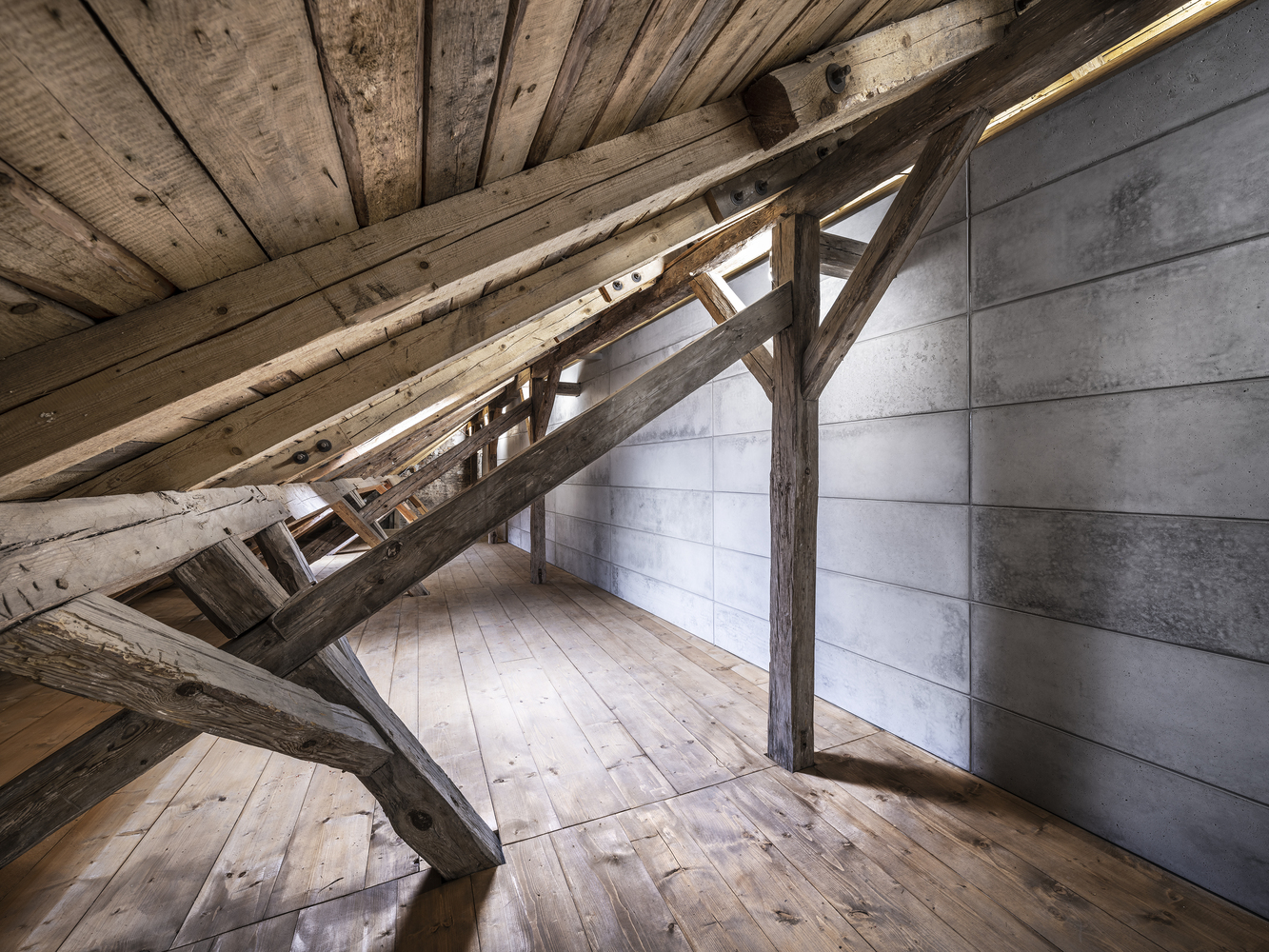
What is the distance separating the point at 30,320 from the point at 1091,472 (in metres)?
2.76

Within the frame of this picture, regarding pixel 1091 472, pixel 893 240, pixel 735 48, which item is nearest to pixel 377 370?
pixel 735 48

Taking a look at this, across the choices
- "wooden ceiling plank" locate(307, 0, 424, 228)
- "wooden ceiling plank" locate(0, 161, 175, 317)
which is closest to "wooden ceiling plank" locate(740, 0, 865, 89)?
"wooden ceiling plank" locate(307, 0, 424, 228)

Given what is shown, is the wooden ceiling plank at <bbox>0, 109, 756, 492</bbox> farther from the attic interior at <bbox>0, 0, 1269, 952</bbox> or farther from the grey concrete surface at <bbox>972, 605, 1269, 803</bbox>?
the grey concrete surface at <bbox>972, 605, 1269, 803</bbox>

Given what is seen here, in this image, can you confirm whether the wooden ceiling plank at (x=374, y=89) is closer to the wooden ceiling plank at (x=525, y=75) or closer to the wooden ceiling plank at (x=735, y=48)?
the wooden ceiling plank at (x=525, y=75)

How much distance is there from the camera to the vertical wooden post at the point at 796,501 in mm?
2436

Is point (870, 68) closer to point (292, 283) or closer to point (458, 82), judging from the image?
point (458, 82)

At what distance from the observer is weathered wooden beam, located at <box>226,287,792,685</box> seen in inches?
58.3

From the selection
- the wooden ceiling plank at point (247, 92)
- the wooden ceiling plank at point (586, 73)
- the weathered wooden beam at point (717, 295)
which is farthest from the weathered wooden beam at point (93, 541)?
the weathered wooden beam at point (717, 295)

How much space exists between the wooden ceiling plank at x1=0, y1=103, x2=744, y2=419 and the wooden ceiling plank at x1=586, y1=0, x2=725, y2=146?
0.06 m

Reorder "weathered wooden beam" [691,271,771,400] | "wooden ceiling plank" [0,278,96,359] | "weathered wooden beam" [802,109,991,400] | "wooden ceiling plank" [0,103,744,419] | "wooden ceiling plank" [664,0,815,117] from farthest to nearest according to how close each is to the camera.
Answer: "weathered wooden beam" [691,271,771,400]
"weathered wooden beam" [802,109,991,400]
"wooden ceiling plank" [664,0,815,117]
"wooden ceiling plank" [0,103,744,419]
"wooden ceiling plank" [0,278,96,359]

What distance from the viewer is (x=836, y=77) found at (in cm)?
158

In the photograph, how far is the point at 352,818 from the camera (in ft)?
7.18

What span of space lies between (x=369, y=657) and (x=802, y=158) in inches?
164

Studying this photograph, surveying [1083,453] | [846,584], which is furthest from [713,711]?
[1083,453]
